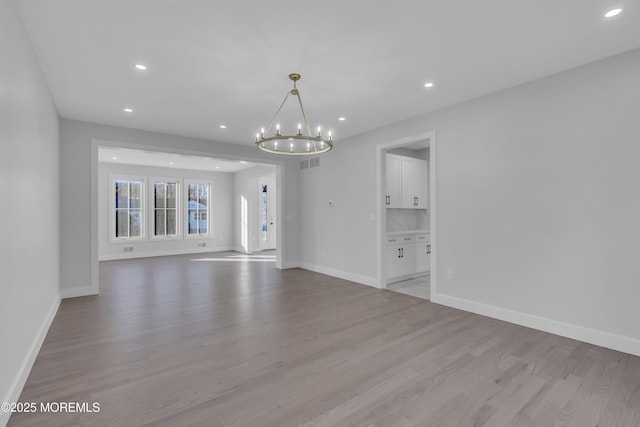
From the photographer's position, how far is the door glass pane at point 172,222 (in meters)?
9.84

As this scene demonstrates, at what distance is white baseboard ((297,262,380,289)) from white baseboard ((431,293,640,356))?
1.37 m

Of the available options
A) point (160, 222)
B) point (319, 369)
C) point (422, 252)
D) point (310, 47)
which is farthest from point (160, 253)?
point (310, 47)

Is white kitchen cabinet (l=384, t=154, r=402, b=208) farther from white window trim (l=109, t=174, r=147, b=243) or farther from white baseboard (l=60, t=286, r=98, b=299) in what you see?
white window trim (l=109, t=174, r=147, b=243)

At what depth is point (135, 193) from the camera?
30.5ft

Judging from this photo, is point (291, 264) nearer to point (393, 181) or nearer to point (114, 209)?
point (393, 181)

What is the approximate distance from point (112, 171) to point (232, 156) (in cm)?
472

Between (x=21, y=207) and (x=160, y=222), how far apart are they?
776 cm

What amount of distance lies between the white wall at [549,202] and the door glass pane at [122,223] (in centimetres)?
844

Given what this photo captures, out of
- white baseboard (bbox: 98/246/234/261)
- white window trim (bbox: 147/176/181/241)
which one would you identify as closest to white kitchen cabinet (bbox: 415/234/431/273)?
white baseboard (bbox: 98/246/234/261)

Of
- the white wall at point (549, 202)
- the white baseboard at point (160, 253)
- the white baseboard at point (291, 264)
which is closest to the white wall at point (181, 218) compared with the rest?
the white baseboard at point (160, 253)

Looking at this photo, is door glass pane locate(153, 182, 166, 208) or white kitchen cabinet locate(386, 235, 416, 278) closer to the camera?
white kitchen cabinet locate(386, 235, 416, 278)

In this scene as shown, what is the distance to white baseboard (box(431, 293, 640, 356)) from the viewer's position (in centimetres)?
288

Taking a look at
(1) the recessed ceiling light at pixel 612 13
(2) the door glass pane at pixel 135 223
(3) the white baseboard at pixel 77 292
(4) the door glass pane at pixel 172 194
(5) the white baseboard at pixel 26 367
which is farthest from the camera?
(4) the door glass pane at pixel 172 194

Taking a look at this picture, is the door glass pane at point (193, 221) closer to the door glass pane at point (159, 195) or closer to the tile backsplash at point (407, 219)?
the door glass pane at point (159, 195)
